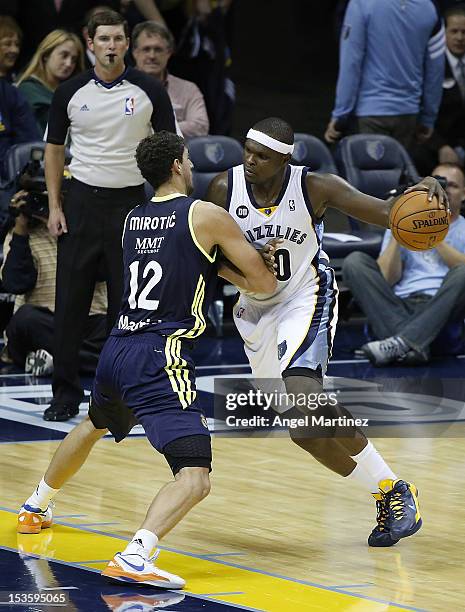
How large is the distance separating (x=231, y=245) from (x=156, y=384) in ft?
2.01

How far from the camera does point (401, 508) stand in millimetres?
6461

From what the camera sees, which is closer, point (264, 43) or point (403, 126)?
point (403, 126)

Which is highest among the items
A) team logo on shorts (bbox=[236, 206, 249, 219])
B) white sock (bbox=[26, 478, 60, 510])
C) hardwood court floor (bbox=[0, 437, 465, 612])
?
team logo on shorts (bbox=[236, 206, 249, 219])

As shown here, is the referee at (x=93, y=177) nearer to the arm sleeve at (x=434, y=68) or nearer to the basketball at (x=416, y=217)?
the basketball at (x=416, y=217)

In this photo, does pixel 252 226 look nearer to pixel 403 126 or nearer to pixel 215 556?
pixel 215 556

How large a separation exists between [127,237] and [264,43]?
1522cm

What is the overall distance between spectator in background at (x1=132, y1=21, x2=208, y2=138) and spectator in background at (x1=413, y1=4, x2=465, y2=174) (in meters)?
2.25

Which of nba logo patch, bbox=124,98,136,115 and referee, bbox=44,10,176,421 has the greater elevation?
nba logo patch, bbox=124,98,136,115

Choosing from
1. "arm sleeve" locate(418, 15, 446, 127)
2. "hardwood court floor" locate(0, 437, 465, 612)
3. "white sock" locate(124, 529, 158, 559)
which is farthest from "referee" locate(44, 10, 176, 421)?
"arm sleeve" locate(418, 15, 446, 127)

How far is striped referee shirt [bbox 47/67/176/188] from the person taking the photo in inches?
344

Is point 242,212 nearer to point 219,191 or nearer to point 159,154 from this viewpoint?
point 219,191

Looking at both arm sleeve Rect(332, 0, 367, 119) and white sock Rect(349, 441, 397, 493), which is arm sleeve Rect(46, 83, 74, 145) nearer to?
white sock Rect(349, 441, 397, 493)

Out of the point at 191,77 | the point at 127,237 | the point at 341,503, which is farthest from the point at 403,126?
the point at 127,237

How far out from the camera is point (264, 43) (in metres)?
21.0
